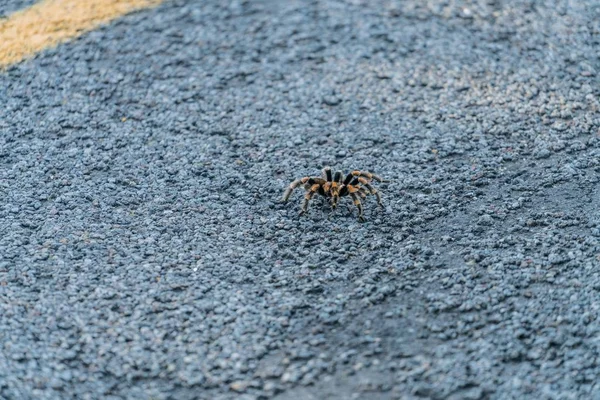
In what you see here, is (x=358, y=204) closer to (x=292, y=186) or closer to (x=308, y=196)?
(x=308, y=196)

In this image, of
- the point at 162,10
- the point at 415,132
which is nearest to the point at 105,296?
the point at 415,132

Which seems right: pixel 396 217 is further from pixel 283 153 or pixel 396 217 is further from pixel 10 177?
pixel 10 177

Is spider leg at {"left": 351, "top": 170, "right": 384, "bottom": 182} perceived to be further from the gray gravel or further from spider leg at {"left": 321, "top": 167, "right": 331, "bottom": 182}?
the gray gravel

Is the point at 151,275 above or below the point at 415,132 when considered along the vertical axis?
above

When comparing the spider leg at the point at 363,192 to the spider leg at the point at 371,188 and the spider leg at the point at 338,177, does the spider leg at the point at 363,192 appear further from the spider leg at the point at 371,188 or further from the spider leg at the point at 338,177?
the spider leg at the point at 338,177

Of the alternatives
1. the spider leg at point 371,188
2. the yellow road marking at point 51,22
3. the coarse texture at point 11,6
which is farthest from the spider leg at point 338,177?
the coarse texture at point 11,6

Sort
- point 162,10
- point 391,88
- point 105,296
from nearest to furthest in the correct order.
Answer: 1. point 105,296
2. point 391,88
3. point 162,10
